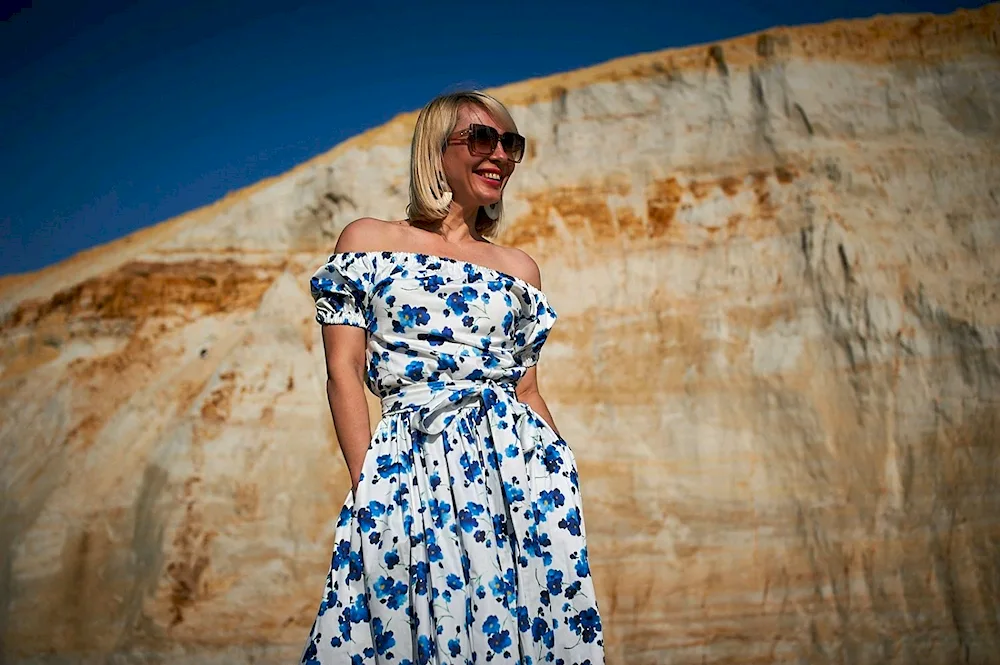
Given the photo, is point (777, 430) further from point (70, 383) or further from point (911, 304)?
point (70, 383)

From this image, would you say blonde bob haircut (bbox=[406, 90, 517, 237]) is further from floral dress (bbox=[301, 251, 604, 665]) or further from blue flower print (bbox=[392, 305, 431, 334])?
blue flower print (bbox=[392, 305, 431, 334])

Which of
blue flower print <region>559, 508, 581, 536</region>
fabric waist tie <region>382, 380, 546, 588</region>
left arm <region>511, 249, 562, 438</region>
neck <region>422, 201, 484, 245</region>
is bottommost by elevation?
blue flower print <region>559, 508, 581, 536</region>

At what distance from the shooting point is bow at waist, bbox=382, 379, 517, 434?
2.24m

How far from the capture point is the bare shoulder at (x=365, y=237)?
238 cm

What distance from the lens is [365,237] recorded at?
2.39 m

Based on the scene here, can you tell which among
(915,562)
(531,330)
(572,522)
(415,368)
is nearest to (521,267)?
(531,330)

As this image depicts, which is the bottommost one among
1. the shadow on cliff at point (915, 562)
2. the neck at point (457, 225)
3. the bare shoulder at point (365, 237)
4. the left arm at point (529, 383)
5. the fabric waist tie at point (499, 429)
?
the shadow on cliff at point (915, 562)

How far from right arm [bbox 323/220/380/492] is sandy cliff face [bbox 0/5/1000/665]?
20.8 ft

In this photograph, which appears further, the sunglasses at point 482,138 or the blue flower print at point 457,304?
the sunglasses at point 482,138

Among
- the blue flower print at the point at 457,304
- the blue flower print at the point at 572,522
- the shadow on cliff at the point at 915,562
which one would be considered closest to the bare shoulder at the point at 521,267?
the blue flower print at the point at 457,304

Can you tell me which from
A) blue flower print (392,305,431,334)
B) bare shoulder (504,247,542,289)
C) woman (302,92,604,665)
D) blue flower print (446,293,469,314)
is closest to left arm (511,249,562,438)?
bare shoulder (504,247,542,289)

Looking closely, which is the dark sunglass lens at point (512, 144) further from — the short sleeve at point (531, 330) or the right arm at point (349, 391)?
the right arm at point (349, 391)

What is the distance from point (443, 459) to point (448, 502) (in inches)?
4.4

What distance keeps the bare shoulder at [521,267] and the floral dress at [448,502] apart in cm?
20
